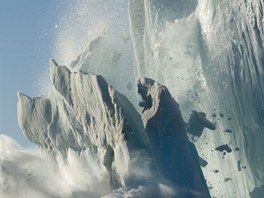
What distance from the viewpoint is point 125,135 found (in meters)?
18.3

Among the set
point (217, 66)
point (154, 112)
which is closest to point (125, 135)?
point (154, 112)

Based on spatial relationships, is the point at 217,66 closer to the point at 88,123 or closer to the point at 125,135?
the point at 88,123

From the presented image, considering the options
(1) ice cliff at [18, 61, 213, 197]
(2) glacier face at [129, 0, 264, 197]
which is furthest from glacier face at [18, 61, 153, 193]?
(2) glacier face at [129, 0, 264, 197]

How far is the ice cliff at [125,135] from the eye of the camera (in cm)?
1831

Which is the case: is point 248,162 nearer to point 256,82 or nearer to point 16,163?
point 256,82

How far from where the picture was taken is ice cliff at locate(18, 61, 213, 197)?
721 inches

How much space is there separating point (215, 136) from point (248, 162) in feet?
11.0

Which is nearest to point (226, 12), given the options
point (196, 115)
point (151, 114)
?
point (196, 115)

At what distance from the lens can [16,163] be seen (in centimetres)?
2273

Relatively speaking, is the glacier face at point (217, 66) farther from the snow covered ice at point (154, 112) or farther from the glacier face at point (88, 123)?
the glacier face at point (88, 123)

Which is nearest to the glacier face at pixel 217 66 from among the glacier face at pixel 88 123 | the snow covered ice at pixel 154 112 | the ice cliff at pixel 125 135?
the snow covered ice at pixel 154 112

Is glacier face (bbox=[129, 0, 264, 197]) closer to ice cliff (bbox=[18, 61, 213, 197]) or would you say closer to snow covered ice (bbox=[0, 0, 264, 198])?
snow covered ice (bbox=[0, 0, 264, 198])

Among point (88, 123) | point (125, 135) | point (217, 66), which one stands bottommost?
point (125, 135)

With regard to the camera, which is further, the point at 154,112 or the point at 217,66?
the point at 217,66
